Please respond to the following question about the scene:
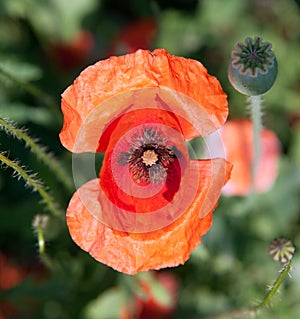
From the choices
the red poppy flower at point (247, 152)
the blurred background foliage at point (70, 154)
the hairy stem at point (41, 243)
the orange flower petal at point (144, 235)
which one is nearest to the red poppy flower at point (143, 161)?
the orange flower petal at point (144, 235)

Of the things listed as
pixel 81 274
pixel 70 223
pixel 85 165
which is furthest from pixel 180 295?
pixel 70 223

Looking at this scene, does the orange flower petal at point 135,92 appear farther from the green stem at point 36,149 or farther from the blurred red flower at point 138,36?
the blurred red flower at point 138,36

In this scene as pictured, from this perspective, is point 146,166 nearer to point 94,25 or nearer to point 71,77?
point 71,77

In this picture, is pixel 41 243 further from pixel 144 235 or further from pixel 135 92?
pixel 135 92

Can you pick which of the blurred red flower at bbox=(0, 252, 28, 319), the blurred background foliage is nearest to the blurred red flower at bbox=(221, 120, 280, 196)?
the blurred background foliage

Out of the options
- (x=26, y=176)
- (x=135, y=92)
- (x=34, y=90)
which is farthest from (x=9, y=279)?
(x=135, y=92)

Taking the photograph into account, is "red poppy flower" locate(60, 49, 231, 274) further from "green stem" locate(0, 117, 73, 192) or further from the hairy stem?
the hairy stem

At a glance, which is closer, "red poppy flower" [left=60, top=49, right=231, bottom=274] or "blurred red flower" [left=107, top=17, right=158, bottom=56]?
"red poppy flower" [left=60, top=49, right=231, bottom=274]
